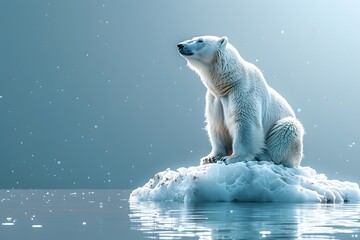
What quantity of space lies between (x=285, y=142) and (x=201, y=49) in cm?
310

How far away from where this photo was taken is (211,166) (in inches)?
623

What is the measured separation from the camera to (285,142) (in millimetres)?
16828

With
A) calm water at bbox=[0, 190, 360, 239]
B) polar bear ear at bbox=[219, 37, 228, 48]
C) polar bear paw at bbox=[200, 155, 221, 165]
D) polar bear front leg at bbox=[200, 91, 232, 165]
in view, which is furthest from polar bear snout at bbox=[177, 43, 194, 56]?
calm water at bbox=[0, 190, 360, 239]

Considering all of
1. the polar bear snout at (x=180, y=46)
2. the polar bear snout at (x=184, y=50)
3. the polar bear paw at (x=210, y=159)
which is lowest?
the polar bear paw at (x=210, y=159)

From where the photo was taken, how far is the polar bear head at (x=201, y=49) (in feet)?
54.5

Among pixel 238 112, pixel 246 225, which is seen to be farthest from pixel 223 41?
pixel 246 225

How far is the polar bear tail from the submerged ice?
40 cm

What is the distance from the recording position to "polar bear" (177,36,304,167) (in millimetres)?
16328

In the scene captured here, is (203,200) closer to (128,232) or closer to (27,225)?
(27,225)

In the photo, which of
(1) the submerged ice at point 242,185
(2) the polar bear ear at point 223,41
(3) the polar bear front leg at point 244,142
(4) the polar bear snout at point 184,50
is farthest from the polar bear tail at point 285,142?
(4) the polar bear snout at point 184,50

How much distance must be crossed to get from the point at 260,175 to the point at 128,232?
24.6ft

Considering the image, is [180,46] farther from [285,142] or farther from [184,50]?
[285,142]

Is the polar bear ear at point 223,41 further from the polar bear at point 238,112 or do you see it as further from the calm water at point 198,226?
the calm water at point 198,226

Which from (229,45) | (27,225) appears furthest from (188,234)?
(229,45)
